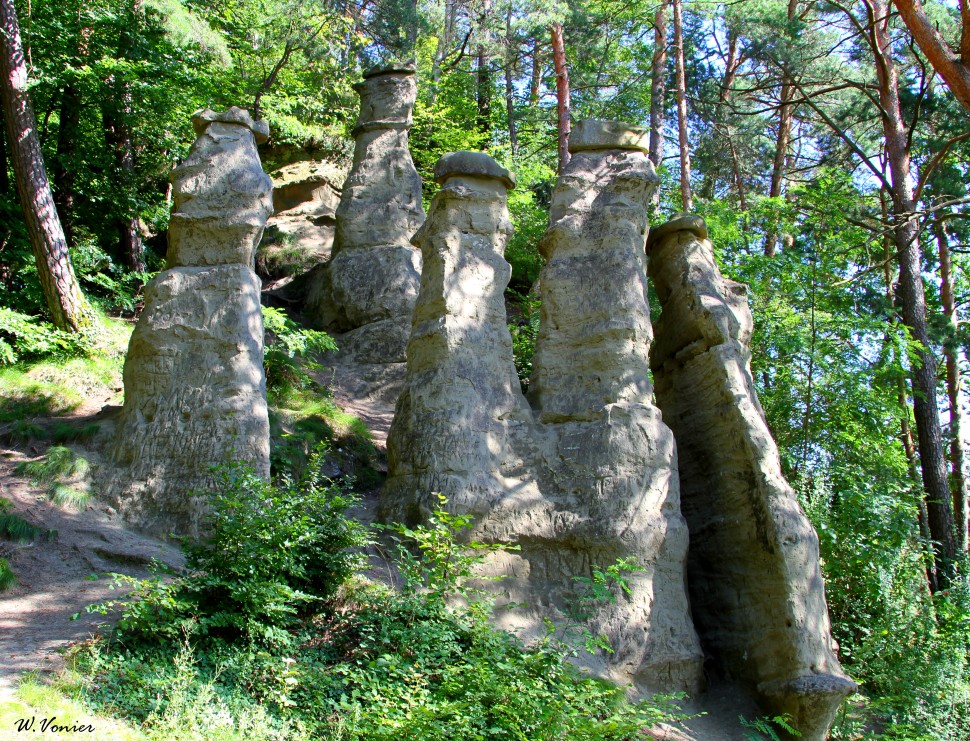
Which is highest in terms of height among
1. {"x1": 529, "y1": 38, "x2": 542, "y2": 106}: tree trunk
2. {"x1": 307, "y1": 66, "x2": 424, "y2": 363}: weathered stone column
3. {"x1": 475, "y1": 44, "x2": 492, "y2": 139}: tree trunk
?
{"x1": 529, "y1": 38, "x2": 542, "y2": 106}: tree trunk

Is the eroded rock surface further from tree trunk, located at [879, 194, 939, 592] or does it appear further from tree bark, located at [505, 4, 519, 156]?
tree trunk, located at [879, 194, 939, 592]

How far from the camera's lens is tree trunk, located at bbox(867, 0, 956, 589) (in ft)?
44.8

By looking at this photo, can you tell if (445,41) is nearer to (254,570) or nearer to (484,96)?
(484,96)

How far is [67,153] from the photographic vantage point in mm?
14359

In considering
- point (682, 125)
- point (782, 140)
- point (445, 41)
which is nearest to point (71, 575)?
point (682, 125)

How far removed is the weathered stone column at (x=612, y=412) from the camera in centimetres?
829

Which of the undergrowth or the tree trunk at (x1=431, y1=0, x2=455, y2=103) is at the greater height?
the tree trunk at (x1=431, y1=0, x2=455, y2=103)

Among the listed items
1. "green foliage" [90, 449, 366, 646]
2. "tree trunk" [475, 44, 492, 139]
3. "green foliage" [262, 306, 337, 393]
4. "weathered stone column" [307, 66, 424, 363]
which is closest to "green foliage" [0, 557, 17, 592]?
"green foliage" [90, 449, 366, 646]

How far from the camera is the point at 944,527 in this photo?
13609 mm

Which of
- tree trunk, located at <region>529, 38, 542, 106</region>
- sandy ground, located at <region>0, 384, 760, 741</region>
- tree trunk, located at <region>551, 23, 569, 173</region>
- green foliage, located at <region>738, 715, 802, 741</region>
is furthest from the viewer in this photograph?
tree trunk, located at <region>529, 38, 542, 106</region>

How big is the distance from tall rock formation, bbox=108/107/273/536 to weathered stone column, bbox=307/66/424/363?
466cm

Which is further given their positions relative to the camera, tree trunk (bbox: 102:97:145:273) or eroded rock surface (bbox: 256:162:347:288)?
eroded rock surface (bbox: 256:162:347:288)

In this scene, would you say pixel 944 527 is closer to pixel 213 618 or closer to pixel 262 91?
pixel 213 618

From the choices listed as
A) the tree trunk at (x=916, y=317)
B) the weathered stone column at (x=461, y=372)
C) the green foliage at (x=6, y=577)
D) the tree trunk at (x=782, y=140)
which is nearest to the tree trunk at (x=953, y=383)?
the tree trunk at (x=916, y=317)
